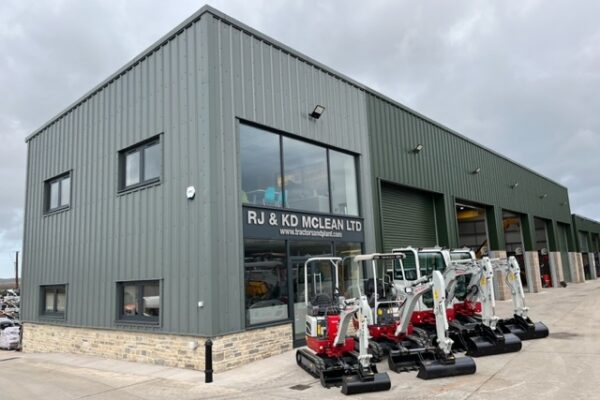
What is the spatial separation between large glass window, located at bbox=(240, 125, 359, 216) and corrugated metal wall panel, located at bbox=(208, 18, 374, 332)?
33 centimetres

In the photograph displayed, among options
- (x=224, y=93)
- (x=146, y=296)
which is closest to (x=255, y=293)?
(x=146, y=296)

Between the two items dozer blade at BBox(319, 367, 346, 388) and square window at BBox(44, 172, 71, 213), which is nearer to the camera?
dozer blade at BBox(319, 367, 346, 388)

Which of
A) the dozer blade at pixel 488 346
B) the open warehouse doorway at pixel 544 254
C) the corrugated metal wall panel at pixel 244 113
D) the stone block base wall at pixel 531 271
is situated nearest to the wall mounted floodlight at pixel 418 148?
the corrugated metal wall panel at pixel 244 113

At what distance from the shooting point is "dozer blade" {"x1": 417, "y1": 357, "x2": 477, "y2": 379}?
7.36 m

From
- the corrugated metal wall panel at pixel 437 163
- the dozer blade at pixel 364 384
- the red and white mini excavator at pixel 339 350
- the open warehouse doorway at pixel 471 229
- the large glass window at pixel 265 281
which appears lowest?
the dozer blade at pixel 364 384

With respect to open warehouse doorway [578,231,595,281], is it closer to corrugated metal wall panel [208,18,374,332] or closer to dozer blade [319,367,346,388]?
corrugated metal wall panel [208,18,374,332]

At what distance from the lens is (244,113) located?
1062cm

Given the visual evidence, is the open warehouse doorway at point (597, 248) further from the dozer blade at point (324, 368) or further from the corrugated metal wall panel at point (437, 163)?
the dozer blade at point (324, 368)

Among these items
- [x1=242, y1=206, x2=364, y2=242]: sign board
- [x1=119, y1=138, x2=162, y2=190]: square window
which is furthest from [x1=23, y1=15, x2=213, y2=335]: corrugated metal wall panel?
[x1=242, y1=206, x2=364, y2=242]: sign board

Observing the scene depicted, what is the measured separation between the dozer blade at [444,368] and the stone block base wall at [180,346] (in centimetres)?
372

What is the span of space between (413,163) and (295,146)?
21.3 feet

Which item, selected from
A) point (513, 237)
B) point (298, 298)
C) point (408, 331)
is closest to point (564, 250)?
point (513, 237)

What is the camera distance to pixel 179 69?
35.6ft

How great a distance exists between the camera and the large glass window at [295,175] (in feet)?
35.4
